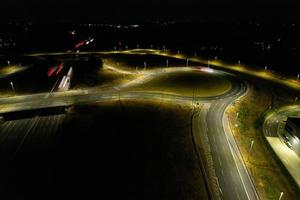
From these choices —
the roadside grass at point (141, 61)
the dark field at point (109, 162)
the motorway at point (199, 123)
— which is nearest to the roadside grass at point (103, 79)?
the motorway at point (199, 123)

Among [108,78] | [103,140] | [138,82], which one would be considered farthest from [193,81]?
[103,140]

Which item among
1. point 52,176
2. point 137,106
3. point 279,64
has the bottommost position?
point 52,176

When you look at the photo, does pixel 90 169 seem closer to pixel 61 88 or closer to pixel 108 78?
pixel 61 88

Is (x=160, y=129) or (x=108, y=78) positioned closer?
(x=160, y=129)

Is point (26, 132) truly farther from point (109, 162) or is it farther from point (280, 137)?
point (280, 137)

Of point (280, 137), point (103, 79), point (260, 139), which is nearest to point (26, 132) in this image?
point (103, 79)

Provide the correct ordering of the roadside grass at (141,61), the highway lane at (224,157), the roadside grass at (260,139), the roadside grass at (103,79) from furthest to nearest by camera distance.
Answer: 1. the roadside grass at (141,61)
2. the roadside grass at (103,79)
3. the roadside grass at (260,139)
4. the highway lane at (224,157)

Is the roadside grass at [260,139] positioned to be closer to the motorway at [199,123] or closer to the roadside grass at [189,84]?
the motorway at [199,123]
